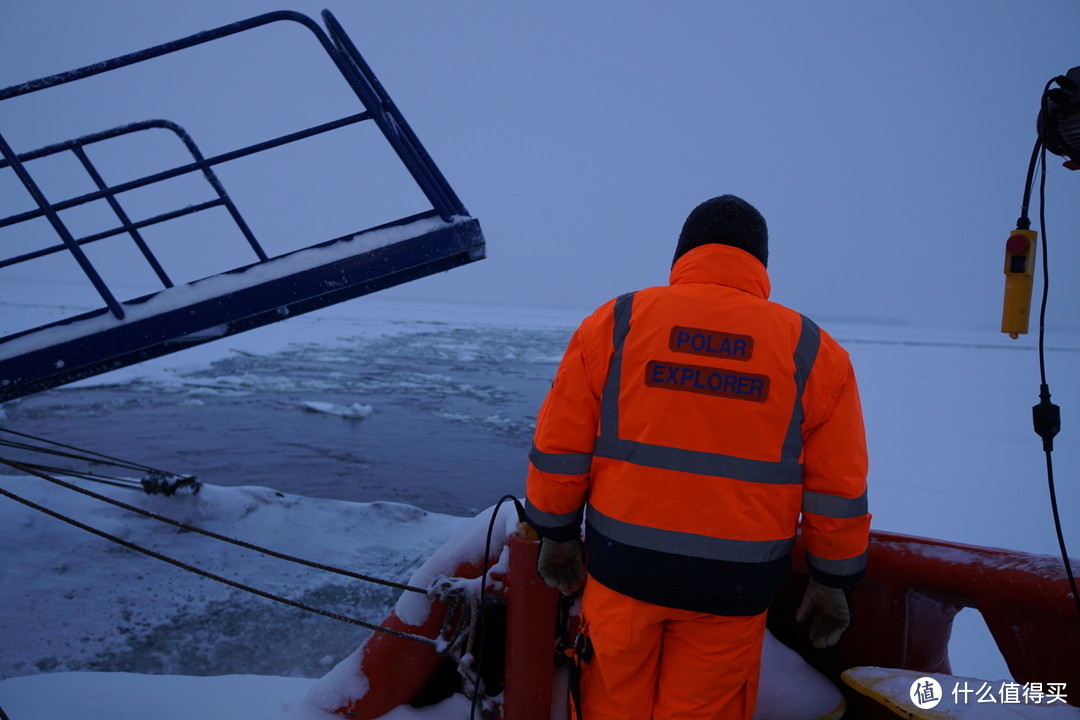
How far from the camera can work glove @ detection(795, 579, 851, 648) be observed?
1.68 meters

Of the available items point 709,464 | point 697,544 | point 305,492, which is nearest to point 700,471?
point 709,464

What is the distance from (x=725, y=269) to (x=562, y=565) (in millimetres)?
Answer: 966

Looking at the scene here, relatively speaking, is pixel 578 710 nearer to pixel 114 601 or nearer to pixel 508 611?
pixel 508 611

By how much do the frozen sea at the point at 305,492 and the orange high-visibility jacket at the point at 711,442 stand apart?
2.51 meters

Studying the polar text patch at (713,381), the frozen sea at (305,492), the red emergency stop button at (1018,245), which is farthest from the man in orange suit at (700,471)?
the frozen sea at (305,492)

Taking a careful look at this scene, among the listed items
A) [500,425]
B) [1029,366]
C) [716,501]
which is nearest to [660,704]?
[716,501]

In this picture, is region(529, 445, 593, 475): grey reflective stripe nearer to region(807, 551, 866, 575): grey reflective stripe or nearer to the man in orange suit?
the man in orange suit

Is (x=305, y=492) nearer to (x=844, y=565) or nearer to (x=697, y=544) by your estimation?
(x=697, y=544)

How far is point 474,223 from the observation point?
10.7 feet

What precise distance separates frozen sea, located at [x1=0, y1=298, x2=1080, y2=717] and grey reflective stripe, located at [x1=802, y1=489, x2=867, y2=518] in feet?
8.89

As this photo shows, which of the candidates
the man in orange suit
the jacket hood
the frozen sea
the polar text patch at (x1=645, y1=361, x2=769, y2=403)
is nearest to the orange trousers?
the man in orange suit

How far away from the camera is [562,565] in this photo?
1810 millimetres

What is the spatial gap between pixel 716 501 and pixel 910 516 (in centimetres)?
541

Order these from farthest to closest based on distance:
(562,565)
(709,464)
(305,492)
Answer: (305,492) < (562,565) < (709,464)
